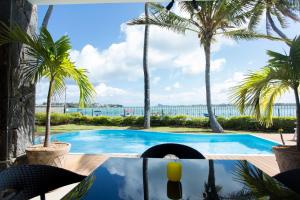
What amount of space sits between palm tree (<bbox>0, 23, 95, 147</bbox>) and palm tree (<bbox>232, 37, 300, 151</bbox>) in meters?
2.43

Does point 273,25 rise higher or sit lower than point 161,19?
higher

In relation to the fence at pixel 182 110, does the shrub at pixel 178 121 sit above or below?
below

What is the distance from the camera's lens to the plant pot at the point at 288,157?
3141mm

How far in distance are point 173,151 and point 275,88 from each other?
236 cm

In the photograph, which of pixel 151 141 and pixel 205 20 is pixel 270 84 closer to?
pixel 151 141

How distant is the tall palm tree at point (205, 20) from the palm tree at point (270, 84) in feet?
19.0

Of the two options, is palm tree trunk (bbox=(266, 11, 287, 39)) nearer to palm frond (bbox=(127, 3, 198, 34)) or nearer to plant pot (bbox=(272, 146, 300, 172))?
palm frond (bbox=(127, 3, 198, 34))

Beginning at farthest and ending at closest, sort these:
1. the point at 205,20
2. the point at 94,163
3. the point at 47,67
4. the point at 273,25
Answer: the point at 273,25 → the point at 205,20 → the point at 94,163 → the point at 47,67

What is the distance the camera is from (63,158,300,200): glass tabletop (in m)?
1.23

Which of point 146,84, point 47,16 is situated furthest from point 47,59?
point 47,16

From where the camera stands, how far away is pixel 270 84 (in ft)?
12.1

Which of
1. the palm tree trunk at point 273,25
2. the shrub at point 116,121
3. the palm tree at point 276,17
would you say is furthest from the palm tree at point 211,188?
the palm tree trunk at point 273,25

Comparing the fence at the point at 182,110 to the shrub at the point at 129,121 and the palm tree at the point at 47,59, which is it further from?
the palm tree at the point at 47,59

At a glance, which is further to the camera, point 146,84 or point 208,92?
point 146,84
